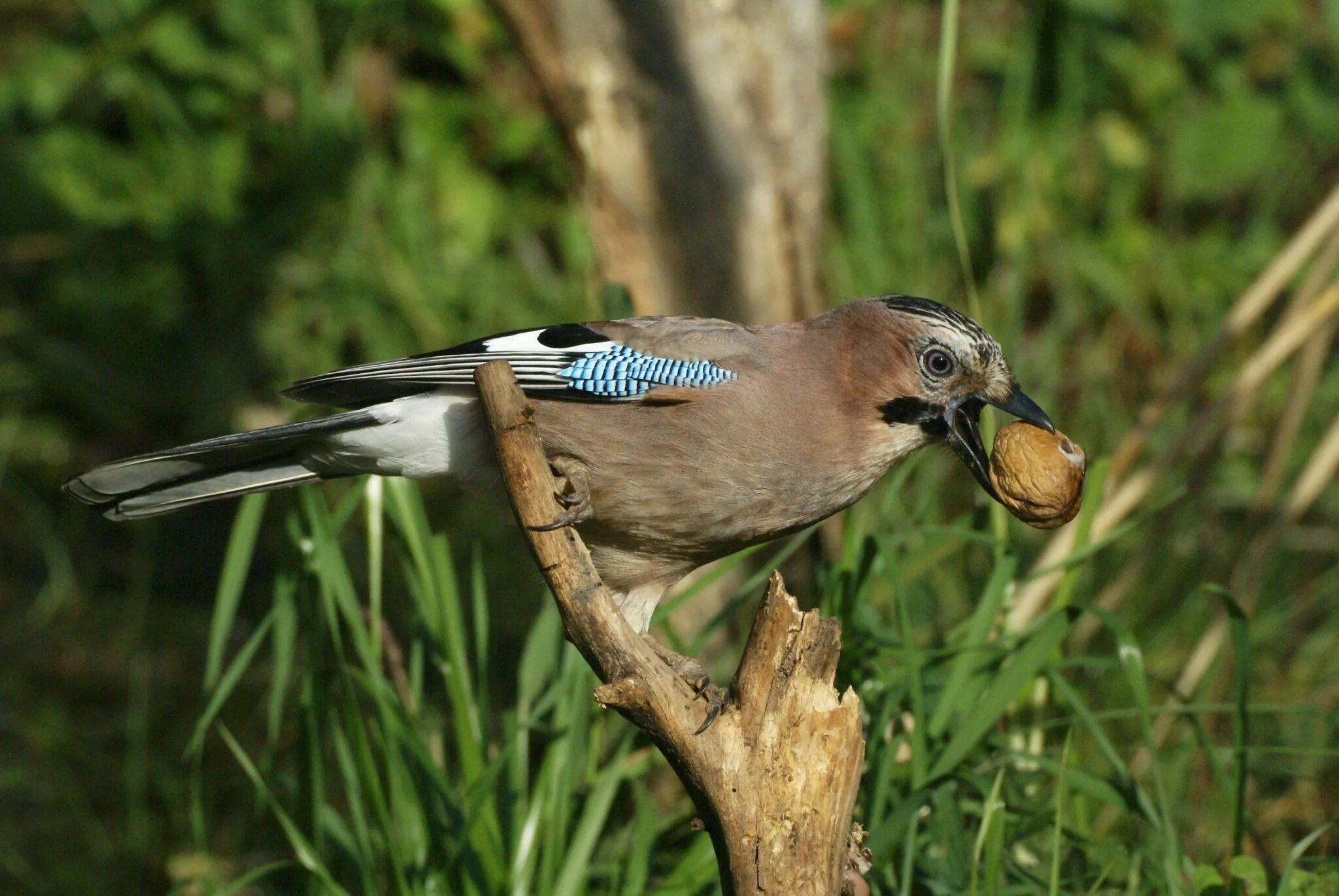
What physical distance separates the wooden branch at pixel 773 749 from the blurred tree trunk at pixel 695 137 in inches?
61.0

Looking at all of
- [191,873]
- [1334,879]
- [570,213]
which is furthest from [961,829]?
[570,213]

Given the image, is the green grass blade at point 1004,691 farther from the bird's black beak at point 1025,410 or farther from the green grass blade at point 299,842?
the green grass blade at point 299,842

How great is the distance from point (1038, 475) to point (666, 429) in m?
0.66

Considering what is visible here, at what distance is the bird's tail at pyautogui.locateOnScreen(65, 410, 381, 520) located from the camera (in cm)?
270

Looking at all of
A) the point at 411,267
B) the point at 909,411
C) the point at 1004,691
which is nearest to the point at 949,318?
the point at 909,411

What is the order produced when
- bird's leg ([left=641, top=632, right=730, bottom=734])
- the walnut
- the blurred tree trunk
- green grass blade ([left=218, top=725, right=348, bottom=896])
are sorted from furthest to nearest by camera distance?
the blurred tree trunk < green grass blade ([left=218, top=725, right=348, bottom=896]) < the walnut < bird's leg ([left=641, top=632, right=730, bottom=734])

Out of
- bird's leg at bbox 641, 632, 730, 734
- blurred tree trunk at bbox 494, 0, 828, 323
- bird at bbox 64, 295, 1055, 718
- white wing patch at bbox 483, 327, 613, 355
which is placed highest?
blurred tree trunk at bbox 494, 0, 828, 323

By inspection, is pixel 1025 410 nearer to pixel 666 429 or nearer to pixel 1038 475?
pixel 1038 475

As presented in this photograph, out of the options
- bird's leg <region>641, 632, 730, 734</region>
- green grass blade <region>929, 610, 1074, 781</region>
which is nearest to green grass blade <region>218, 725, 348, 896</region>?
bird's leg <region>641, 632, 730, 734</region>

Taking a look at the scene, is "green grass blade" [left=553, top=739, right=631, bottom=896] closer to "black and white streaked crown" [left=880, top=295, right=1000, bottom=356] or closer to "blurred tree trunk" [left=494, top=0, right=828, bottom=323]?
"black and white streaked crown" [left=880, top=295, right=1000, bottom=356]

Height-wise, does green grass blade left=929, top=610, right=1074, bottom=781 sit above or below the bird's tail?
below

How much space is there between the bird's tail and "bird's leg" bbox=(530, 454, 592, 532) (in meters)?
0.38

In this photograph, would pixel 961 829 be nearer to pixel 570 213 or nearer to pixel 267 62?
pixel 570 213

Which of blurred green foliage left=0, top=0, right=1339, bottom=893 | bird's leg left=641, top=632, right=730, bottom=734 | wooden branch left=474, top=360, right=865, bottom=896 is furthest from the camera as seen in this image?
blurred green foliage left=0, top=0, right=1339, bottom=893
